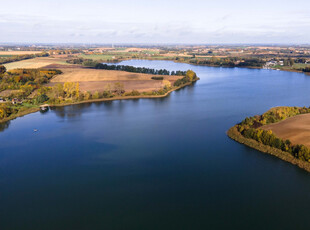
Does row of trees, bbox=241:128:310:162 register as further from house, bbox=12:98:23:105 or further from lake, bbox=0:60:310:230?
house, bbox=12:98:23:105

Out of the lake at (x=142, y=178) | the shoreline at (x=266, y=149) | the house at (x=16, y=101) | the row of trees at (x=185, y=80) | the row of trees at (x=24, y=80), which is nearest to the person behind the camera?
the lake at (x=142, y=178)

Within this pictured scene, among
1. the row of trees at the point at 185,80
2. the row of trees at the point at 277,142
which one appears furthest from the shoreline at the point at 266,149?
the row of trees at the point at 185,80

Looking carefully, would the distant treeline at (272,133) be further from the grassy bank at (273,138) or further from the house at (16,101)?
the house at (16,101)

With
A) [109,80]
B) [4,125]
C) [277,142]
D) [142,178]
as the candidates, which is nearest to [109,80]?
[109,80]

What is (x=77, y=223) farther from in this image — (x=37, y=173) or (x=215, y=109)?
(x=215, y=109)

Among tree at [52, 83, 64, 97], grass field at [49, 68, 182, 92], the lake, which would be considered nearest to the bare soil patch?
grass field at [49, 68, 182, 92]

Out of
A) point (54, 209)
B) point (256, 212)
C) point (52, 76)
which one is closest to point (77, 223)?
point (54, 209)

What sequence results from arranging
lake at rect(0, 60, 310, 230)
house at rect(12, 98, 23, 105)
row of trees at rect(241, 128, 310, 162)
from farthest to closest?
house at rect(12, 98, 23, 105) < row of trees at rect(241, 128, 310, 162) < lake at rect(0, 60, 310, 230)
